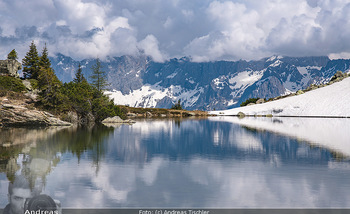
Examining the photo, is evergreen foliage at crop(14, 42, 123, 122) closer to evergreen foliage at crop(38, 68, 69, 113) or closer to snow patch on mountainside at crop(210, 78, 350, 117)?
evergreen foliage at crop(38, 68, 69, 113)

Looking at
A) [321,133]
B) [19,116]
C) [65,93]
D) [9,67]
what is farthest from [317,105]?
[19,116]

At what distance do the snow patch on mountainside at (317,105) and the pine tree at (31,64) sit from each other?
336 ft

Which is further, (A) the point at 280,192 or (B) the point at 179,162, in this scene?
(B) the point at 179,162

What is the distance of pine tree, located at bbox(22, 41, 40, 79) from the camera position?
73.2 m

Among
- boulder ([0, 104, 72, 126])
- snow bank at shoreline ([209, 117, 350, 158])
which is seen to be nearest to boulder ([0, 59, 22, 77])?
boulder ([0, 104, 72, 126])

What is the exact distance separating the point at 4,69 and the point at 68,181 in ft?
210

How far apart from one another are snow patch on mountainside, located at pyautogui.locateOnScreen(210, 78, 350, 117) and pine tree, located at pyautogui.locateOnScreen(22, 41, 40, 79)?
102 metres

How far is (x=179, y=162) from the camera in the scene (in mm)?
18469

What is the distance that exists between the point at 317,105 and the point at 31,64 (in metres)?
110

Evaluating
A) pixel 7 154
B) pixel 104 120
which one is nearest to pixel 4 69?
pixel 104 120

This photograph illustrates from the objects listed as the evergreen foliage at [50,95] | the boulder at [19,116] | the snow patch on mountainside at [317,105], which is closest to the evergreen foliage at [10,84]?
the evergreen foliage at [50,95]

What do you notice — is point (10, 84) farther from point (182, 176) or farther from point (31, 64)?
point (182, 176)

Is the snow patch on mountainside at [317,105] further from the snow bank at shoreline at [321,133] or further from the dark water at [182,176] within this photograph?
the dark water at [182,176]

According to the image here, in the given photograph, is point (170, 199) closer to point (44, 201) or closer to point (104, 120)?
point (44, 201)
